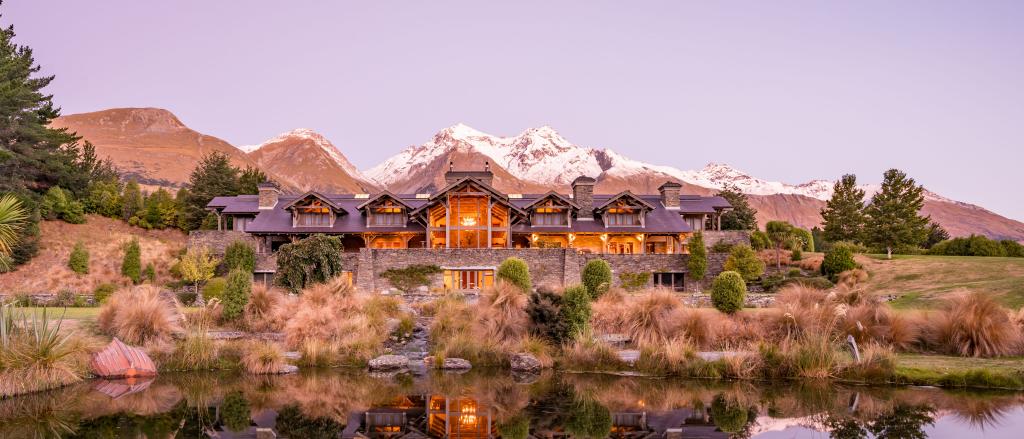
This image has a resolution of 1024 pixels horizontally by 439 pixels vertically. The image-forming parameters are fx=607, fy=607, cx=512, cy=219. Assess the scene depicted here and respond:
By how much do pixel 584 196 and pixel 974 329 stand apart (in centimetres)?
3148

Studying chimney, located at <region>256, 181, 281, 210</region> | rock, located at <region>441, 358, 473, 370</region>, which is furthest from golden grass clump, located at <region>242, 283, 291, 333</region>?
chimney, located at <region>256, 181, 281, 210</region>

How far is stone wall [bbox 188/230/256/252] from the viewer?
130ft

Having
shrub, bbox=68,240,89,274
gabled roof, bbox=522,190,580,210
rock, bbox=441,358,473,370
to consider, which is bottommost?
rock, bbox=441,358,473,370

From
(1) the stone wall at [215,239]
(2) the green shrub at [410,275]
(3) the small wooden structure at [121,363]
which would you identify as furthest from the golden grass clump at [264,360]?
(1) the stone wall at [215,239]

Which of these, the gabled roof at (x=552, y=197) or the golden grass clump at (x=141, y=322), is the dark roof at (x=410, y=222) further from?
the golden grass clump at (x=141, y=322)

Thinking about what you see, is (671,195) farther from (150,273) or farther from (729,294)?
(150,273)

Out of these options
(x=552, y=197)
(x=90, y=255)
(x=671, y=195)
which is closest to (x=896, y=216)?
(x=671, y=195)

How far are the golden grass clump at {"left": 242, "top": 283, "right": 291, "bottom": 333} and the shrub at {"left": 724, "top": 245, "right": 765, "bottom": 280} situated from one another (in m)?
24.0

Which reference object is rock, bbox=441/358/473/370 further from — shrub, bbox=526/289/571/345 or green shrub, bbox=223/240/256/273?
green shrub, bbox=223/240/256/273

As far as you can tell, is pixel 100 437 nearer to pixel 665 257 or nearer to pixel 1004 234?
pixel 665 257

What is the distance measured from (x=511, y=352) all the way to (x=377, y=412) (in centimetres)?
581

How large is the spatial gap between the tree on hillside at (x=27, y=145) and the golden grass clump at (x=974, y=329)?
135ft

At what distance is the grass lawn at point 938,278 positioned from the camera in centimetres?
2405

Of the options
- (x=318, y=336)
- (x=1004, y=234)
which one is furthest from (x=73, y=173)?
(x=1004, y=234)
